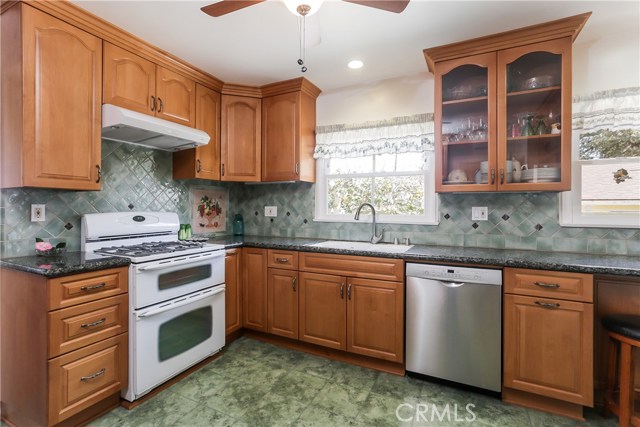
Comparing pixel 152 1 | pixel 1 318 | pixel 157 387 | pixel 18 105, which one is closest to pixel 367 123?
pixel 152 1

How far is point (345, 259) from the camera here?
2.36 meters

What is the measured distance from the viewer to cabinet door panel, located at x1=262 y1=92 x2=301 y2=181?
2920mm

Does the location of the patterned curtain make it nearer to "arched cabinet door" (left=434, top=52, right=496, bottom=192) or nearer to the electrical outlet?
"arched cabinet door" (left=434, top=52, right=496, bottom=192)

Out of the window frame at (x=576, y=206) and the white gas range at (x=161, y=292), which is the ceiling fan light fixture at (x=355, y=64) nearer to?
the window frame at (x=576, y=206)

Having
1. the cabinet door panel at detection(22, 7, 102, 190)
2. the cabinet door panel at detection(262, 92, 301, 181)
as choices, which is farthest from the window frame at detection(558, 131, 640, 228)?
the cabinet door panel at detection(22, 7, 102, 190)

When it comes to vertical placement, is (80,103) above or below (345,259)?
above

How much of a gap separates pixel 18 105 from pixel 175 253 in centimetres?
117

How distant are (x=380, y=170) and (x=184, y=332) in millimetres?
2127

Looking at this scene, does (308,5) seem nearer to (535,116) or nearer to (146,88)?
(146,88)

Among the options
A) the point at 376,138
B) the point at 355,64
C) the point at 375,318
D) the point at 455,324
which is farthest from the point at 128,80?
the point at 455,324

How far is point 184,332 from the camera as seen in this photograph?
7.08ft

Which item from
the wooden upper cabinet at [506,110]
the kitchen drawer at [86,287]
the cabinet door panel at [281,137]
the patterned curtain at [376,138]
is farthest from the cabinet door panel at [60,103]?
the wooden upper cabinet at [506,110]

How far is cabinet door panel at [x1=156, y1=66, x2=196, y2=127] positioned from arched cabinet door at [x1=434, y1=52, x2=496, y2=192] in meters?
2.02

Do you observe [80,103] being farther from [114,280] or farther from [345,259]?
[345,259]
